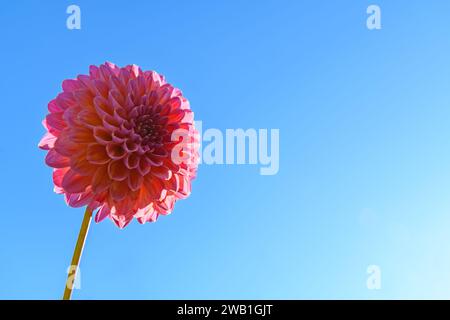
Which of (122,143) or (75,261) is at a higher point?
(122,143)

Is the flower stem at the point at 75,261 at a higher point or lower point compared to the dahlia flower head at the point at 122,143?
lower

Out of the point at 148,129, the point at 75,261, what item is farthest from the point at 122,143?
the point at 75,261

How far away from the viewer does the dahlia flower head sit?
2398 millimetres

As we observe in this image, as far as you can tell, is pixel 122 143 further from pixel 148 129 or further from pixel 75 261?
pixel 75 261

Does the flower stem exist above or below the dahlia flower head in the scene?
below

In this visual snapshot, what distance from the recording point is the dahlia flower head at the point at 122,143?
2398 mm

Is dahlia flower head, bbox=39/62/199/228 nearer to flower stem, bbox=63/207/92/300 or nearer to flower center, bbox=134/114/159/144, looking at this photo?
flower center, bbox=134/114/159/144

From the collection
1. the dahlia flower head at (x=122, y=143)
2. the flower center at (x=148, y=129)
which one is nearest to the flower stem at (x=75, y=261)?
the dahlia flower head at (x=122, y=143)

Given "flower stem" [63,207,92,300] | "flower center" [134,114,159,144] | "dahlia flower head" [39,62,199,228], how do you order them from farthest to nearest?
"flower center" [134,114,159,144] → "dahlia flower head" [39,62,199,228] → "flower stem" [63,207,92,300]

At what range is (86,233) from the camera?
1665mm

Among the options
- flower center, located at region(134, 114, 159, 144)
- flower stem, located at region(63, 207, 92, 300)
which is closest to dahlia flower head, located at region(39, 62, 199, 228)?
flower center, located at region(134, 114, 159, 144)

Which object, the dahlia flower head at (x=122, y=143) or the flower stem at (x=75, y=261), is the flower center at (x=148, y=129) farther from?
the flower stem at (x=75, y=261)

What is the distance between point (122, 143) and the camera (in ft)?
8.37
